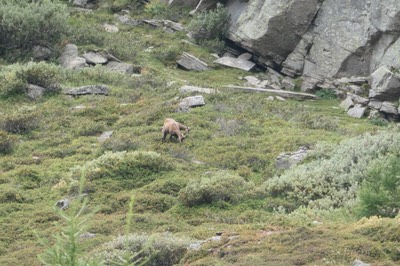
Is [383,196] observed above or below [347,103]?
above

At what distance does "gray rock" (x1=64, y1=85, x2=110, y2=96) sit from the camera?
28.7 metres

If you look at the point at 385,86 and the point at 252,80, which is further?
the point at 252,80

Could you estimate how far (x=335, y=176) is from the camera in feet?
57.7

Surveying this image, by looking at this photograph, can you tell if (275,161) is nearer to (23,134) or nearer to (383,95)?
(23,134)

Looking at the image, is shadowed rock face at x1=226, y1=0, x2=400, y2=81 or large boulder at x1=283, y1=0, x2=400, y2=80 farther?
shadowed rock face at x1=226, y1=0, x2=400, y2=81

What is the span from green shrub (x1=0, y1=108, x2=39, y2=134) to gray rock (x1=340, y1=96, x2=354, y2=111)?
11874 millimetres

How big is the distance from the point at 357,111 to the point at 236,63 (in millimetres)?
7734

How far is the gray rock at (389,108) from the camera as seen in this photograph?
29.0 m

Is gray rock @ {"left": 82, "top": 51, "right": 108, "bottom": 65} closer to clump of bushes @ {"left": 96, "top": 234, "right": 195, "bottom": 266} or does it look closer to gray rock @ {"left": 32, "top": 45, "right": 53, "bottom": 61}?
gray rock @ {"left": 32, "top": 45, "right": 53, "bottom": 61}

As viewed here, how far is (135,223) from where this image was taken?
50.0 ft

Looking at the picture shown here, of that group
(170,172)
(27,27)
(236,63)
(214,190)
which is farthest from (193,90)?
(214,190)


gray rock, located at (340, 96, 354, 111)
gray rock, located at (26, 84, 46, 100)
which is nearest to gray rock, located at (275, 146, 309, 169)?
gray rock, located at (340, 96, 354, 111)

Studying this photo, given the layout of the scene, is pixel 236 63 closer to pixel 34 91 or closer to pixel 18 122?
pixel 34 91

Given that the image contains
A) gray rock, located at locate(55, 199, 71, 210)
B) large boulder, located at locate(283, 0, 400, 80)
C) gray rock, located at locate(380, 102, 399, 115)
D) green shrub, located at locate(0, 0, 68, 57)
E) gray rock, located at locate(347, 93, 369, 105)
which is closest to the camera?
gray rock, located at locate(55, 199, 71, 210)
